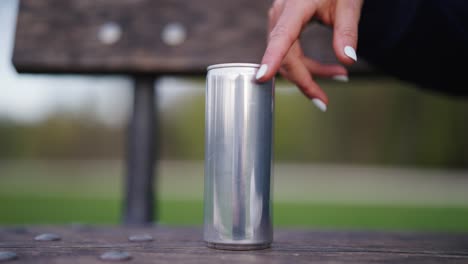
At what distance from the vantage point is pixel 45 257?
2.14 ft

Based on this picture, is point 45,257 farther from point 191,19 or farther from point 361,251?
point 191,19

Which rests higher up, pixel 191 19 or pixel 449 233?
pixel 191 19

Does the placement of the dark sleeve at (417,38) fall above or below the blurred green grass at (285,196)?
above

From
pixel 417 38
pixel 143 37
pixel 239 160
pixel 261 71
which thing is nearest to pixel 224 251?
pixel 239 160

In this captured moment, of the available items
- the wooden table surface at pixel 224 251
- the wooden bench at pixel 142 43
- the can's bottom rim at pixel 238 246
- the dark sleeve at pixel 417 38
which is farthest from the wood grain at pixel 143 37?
the can's bottom rim at pixel 238 246

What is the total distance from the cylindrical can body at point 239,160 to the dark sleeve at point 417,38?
0.92ft

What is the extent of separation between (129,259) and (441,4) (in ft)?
2.12

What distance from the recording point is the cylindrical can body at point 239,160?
0.70 m

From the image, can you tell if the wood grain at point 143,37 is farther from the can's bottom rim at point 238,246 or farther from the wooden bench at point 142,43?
the can's bottom rim at point 238,246

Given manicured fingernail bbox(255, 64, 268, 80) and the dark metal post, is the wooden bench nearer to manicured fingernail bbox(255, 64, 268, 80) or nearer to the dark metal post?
the dark metal post

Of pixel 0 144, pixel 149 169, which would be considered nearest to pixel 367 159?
pixel 0 144

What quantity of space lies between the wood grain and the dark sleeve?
18cm

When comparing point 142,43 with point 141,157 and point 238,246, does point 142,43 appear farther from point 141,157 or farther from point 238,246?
point 238,246

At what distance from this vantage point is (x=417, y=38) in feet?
3.03
